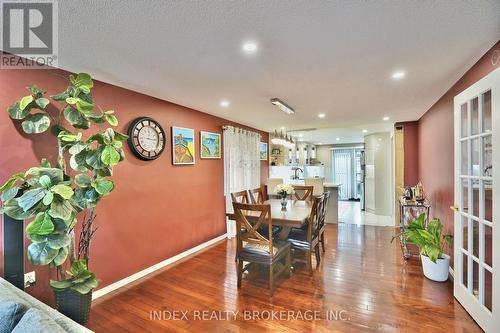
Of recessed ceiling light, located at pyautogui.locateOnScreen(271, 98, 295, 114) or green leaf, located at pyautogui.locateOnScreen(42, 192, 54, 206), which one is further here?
recessed ceiling light, located at pyautogui.locateOnScreen(271, 98, 295, 114)

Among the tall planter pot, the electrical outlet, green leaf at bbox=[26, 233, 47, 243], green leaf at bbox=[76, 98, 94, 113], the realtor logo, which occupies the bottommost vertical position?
the tall planter pot

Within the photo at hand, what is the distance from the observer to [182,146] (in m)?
3.70

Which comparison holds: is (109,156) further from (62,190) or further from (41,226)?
(41,226)

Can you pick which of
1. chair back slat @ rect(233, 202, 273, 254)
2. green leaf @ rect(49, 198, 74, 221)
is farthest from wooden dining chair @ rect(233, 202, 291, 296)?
green leaf @ rect(49, 198, 74, 221)

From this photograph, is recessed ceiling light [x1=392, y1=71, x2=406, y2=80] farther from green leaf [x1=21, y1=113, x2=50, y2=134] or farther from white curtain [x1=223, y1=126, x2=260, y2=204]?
green leaf [x1=21, y1=113, x2=50, y2=134]

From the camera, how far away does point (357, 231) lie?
4965 mm

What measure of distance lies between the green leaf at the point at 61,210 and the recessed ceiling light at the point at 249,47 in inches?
67.9

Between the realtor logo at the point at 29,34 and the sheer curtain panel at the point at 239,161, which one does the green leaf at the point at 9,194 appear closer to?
the realtor logo at the point at 29,34

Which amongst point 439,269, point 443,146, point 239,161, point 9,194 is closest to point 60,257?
point 9,194

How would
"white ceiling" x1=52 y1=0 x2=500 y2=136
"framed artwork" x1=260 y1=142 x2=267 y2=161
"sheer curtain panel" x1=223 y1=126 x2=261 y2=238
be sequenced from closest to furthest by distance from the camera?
"white ceiling" x1=52 y1=0 x2=500 y2=136 < "sheer curtain panel" x1=223 y1=126 x2=261 y2=238 < "framed artwork" x1=260 y1=142 x2=267 y2=161

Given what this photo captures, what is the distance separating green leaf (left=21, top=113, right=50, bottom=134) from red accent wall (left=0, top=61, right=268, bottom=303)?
211mm

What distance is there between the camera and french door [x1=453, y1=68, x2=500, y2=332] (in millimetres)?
1751

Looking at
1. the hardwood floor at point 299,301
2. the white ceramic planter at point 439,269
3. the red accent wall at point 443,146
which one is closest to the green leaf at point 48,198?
the hardwood floor at point 299,301

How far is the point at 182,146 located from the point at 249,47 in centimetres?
218
